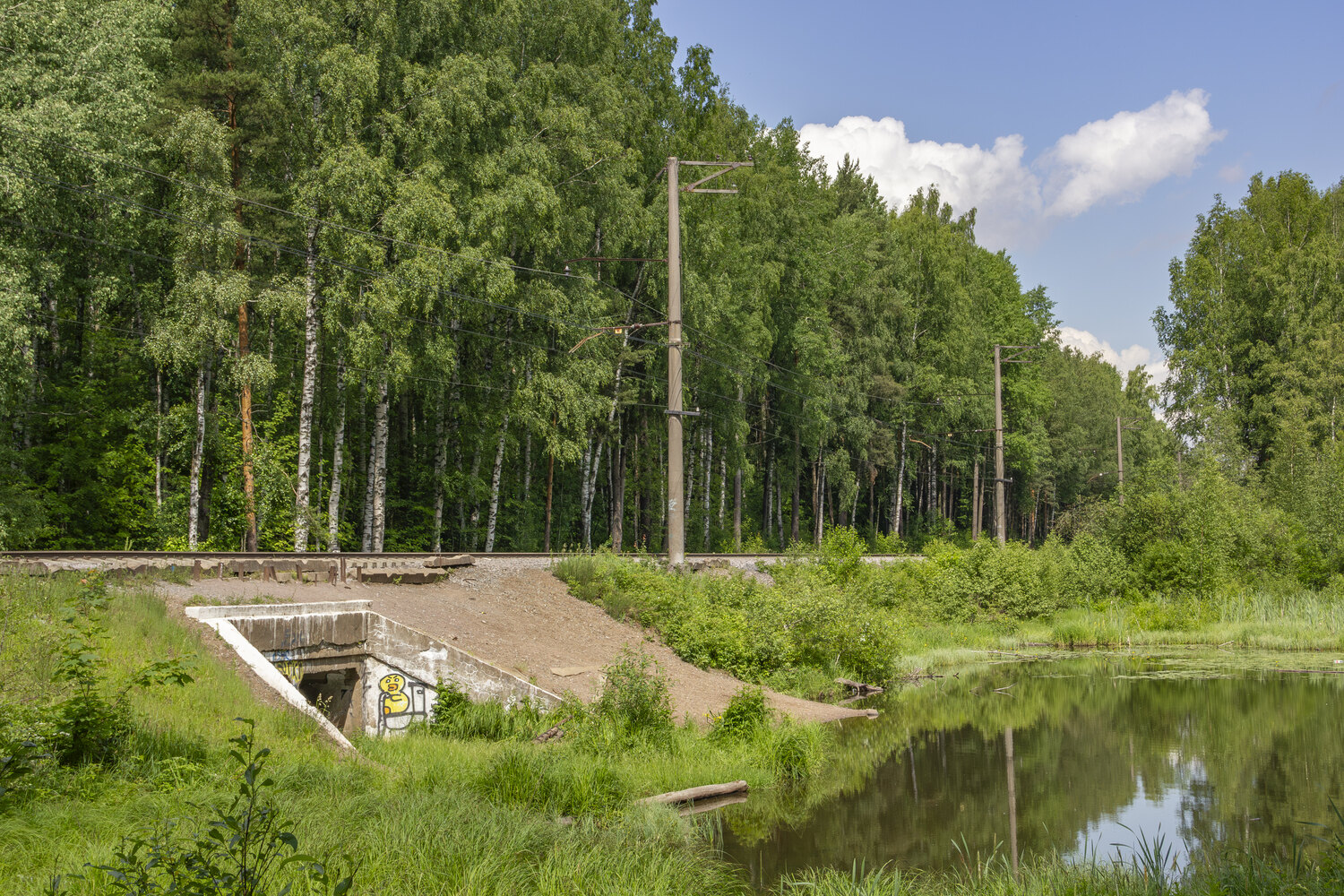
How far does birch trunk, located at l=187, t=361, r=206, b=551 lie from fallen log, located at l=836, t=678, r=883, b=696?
16.1 metres

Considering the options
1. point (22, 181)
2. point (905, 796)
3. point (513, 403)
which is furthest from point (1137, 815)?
point (22, 181)

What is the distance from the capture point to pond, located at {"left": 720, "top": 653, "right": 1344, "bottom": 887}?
31.7 feet

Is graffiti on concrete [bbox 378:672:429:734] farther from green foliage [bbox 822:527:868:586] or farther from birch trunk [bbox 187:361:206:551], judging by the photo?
green foliage [bbox 822:527:868:586]

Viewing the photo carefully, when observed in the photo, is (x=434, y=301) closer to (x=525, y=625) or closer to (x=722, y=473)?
(x=525, y=625)

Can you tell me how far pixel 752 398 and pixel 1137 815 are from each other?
34.1 m

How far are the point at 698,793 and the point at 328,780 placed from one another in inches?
168

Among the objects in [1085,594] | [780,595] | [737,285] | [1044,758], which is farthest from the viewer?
[737,285]

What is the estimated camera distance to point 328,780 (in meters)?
8.36

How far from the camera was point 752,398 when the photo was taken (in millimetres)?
44312

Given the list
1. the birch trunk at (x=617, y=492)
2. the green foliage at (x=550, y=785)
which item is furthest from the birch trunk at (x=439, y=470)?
the green foliage at (x=550, y=785)

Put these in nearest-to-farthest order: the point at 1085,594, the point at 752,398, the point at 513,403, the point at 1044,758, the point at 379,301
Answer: the point at 1044,758 → the point at 379,301 → the point at 513,403 → the point at 1085,594 → the point at 752,398

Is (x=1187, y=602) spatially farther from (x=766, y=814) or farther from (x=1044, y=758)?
(x=766, y=814)

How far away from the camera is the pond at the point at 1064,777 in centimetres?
965

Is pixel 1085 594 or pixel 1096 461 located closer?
pixel 1085 594
